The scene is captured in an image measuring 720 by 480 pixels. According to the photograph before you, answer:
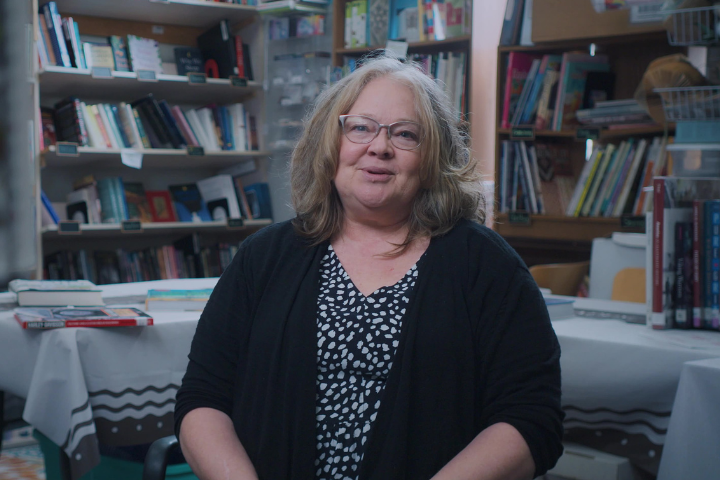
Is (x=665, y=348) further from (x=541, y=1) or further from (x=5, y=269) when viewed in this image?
(x=541, y=1)

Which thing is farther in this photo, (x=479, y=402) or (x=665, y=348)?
(x=665, y=348)

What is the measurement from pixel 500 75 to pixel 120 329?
2.45 metres

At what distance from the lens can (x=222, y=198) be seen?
4.40 metres

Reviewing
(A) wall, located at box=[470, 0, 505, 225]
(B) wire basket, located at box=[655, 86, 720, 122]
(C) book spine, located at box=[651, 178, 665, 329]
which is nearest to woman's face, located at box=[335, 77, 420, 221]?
(C) book spine, located at box=[651, 178, 665, 329]

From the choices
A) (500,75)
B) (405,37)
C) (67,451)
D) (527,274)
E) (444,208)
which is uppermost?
(405,37)

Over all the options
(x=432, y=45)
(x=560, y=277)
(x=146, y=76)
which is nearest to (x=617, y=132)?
(x=560, y=277)

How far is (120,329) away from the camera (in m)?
1.63

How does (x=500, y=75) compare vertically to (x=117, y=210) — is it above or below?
above

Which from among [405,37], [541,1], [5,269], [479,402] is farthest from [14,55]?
[405,37]

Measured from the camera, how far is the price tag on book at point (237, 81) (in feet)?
14.0

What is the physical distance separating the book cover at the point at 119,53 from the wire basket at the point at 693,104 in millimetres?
2942

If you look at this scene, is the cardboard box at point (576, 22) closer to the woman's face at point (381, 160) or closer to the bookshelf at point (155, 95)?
the bookshelf at point (155, 95)

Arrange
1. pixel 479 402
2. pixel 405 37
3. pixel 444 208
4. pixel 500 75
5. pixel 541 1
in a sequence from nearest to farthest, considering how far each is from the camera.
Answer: pixel 479 402
pixel 444 208
pixel 541 1
pixel 500 75
pixel 405 37

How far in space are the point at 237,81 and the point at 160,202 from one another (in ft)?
2.89
